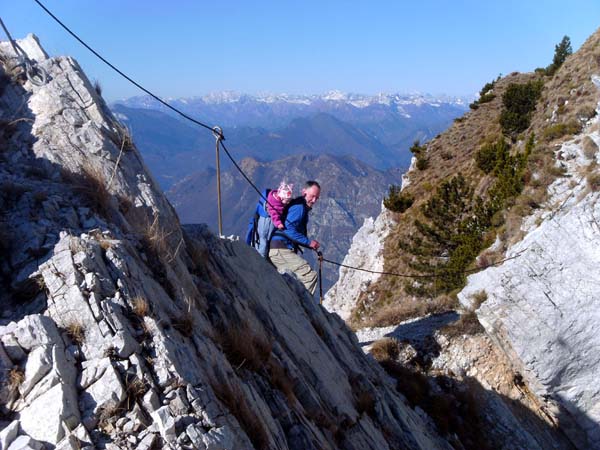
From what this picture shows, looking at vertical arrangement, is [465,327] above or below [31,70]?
below

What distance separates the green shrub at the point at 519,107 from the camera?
137ft

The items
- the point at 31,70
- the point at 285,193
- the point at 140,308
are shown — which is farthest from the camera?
the point at 285,193

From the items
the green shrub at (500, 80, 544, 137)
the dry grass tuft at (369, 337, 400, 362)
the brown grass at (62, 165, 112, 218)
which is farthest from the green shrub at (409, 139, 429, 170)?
the brown grass at (62, 165, 112, 218)

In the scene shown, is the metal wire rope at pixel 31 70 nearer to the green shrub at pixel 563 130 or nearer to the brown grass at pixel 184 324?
the brown grass at pixel 184 324

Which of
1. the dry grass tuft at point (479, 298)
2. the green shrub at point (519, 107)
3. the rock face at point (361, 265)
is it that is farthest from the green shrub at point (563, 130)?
the rock face at point (361, 265)

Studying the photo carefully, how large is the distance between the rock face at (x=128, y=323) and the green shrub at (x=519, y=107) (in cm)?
3790

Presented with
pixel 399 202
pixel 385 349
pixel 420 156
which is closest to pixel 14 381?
pixel 385 349

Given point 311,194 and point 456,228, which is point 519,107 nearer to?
point 456,228

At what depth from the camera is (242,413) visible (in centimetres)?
536

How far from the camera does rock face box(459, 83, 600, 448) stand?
13672 mm

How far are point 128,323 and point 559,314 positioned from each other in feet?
44.1

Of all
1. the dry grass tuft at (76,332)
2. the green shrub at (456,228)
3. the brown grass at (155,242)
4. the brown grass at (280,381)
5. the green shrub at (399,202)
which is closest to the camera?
the dry grass tuft at (76,332)

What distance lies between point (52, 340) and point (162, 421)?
1.47m

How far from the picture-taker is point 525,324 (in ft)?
47.3
